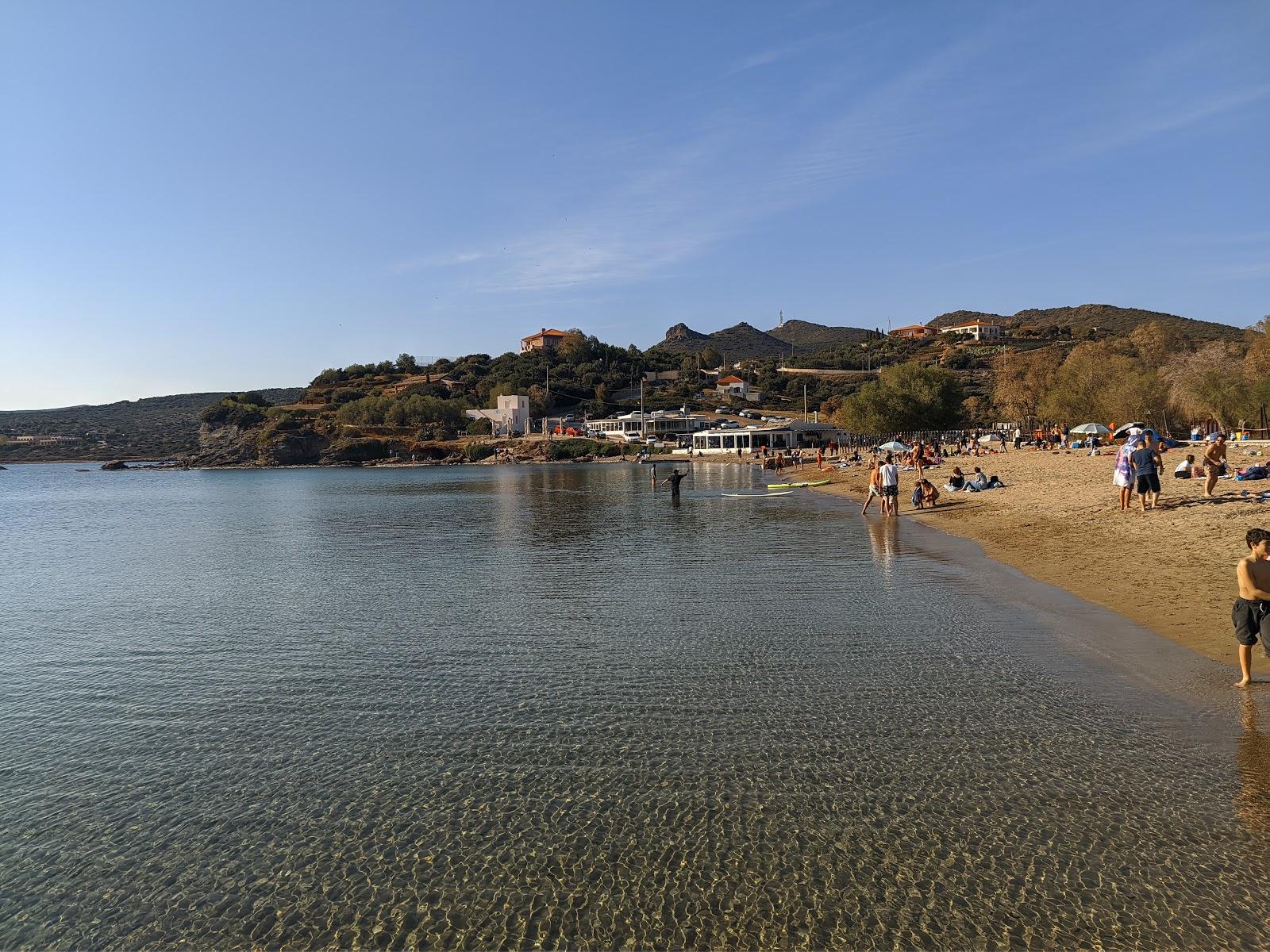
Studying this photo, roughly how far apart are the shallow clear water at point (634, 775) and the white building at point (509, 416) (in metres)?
126

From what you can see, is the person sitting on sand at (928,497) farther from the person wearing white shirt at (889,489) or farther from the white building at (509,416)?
the white building at (509,416)

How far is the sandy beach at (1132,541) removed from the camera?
11.3 metres

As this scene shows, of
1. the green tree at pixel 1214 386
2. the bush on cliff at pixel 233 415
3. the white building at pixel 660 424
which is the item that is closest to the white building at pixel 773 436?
the white building at pixel 660 424

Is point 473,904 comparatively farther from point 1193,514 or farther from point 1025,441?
point 1025,441

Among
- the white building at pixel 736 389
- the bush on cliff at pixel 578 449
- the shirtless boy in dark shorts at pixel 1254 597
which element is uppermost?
the white building at pixel 736 389

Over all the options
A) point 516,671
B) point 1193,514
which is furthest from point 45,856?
point 1193,514

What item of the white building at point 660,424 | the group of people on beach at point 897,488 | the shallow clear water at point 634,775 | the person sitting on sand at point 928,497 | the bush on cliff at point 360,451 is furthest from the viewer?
the bush on cliff at point 360,451

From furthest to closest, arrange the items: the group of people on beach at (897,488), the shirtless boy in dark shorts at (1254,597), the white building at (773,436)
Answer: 1. the white building at (773,436)
2. the group of people on beach at (897,488)
3. the shirtless boy in dark shorts at (1254,597)

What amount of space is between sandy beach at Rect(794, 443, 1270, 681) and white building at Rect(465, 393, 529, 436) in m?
114

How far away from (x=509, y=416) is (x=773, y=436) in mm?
60636

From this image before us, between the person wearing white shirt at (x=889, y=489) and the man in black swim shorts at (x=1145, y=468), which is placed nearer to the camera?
the man in black swim shorts at (x=1145, y=468)

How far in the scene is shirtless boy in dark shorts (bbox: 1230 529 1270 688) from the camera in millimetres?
7750

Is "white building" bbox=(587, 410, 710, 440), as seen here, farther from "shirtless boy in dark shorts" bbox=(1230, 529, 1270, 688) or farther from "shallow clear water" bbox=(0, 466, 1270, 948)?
"shirtless boy in dark shorts" bbox=(1230, 529, 1270, 688)

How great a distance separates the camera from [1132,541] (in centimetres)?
1678
